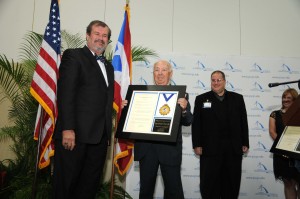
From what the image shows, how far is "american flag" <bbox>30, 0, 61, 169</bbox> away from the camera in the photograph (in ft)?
9.18

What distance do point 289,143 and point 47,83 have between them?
2.46 metres

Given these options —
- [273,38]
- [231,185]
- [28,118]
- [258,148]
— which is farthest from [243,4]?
[28,118]

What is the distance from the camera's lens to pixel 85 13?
15.5 ft

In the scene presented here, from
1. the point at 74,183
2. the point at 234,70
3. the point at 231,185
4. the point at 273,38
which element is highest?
the point at 273,38

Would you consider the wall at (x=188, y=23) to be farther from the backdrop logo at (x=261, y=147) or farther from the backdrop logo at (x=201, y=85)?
the backdrop logo at (x=261, y=147)

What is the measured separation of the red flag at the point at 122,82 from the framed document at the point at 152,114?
0.35 m

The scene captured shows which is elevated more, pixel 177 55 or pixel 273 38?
pixel 273 38

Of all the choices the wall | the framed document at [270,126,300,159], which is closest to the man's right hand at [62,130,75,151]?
the framed document at [270,126,300,159]

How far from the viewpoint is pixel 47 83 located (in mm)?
2846

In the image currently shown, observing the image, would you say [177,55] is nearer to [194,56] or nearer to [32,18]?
[194,56]

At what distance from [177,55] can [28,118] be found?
8.65ft

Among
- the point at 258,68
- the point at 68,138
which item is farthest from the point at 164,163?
the point at 258,68

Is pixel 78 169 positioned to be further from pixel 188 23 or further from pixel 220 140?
pixel 188 23

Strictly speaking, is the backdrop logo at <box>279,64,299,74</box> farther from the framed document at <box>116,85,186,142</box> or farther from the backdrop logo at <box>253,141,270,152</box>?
the framed document at <box>116,85,186,142</box>
